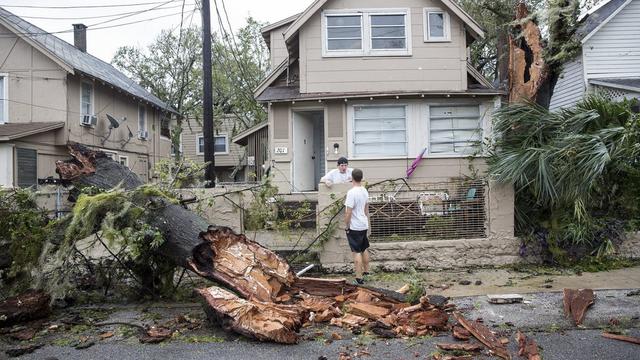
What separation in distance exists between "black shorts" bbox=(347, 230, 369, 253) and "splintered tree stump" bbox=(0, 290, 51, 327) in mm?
3703

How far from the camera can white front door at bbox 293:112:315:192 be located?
38.9 feet

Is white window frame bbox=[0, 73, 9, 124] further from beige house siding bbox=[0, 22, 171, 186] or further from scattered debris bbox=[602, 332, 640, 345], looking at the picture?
scattered debris bbox=[602, 332, 640, 345]

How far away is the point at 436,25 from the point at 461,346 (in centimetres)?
952

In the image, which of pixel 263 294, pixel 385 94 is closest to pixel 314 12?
pixel 385 94

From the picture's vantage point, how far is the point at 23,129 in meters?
14.9

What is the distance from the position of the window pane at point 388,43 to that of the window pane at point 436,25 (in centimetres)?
76

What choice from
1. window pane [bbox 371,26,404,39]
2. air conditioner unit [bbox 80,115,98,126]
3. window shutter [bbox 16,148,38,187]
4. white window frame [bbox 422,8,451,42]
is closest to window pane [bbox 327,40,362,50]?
window pane [bbox 371,26,404,39]

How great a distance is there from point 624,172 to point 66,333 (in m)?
7.80

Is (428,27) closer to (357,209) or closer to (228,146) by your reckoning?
(357,209)

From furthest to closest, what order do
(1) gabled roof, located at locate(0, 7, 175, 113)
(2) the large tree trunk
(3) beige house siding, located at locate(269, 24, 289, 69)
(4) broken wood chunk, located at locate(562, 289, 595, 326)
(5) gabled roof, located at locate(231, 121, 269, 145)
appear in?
(5) gabled roof, located at locate(231, 121, 269, 145) → (1) gabled roof, located at locate(0, 7, 175, 113) → (3) beige house siding, located at locate(269, 24, 289, 69) → (4) broken wood chunk, located at locate(562, 289, 595, 326) → (2) the large tree trunk

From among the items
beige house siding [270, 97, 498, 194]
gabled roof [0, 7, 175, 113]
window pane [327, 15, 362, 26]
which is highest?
gabled roof [0, 7, 175, 113]

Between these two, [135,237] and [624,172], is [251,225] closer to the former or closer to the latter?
[135,237]

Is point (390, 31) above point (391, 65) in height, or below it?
above

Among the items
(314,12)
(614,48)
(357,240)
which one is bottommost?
(357,240)
